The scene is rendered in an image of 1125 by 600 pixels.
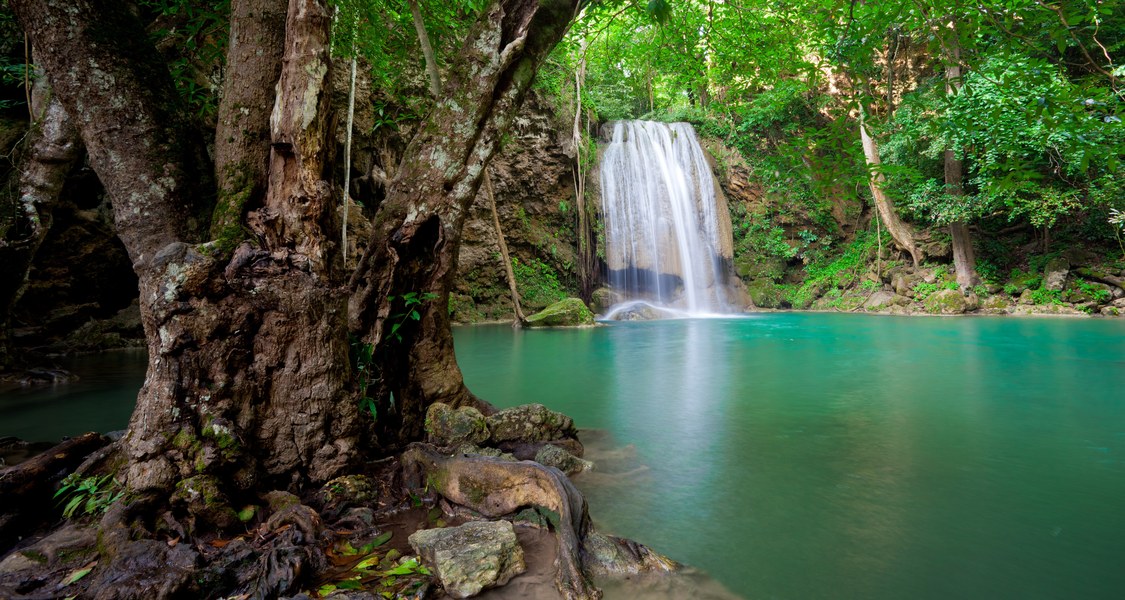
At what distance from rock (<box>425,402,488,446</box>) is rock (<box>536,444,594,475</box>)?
373 millimetres

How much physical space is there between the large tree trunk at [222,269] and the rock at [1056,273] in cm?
1805

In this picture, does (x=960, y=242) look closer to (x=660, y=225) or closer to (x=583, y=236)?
(x=660, y=225)

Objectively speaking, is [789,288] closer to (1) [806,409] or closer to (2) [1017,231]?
(2) [1017,231]

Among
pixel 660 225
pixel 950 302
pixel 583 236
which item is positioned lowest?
pixel 950 302

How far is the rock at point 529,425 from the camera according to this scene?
132 inches

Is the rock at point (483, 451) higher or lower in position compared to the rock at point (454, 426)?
lower

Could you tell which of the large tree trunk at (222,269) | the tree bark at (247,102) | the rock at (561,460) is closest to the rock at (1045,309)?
the rock at (561,460)

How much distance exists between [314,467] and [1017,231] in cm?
2024

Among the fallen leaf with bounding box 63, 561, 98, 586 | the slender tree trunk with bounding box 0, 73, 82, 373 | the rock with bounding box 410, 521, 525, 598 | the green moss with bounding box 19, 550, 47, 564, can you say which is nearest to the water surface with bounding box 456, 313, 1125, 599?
the rock with bounding box 410, 521, 525, 598

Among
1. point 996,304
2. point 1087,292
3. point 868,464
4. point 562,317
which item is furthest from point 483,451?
point 1087,292

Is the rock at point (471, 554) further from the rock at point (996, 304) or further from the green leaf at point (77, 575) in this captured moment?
the rock at point (996, 304)

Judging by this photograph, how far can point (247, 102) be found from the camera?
8.36ft

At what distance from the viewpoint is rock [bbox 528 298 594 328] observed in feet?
44.8

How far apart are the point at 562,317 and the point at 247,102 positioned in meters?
11.3
